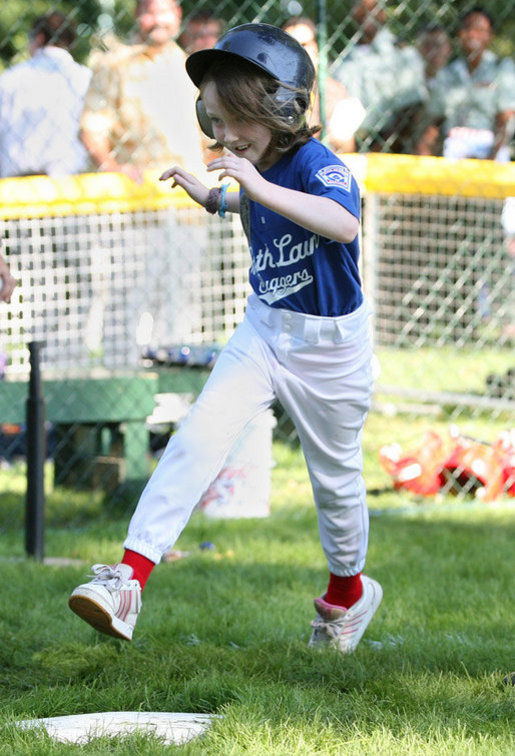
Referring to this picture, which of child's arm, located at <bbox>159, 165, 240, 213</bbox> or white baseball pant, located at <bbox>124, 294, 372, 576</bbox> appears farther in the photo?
child's arm, located at <bbox>159, 165, 240, 213</bbox>

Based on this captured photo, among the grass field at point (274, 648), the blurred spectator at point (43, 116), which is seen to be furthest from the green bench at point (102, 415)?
A: the blurred spectator at point (43, 116)

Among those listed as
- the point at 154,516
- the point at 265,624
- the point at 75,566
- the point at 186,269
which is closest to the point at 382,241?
the point at 186,269

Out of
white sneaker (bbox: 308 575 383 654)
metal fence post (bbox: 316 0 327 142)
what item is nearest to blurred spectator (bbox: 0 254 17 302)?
white sneaker (bbox: 308 575 383 654)

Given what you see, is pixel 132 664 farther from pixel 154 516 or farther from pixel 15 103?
pixel 15 103

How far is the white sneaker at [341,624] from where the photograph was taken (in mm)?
3490

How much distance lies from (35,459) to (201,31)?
344 centimetres

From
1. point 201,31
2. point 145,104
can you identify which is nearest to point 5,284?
point 145,104

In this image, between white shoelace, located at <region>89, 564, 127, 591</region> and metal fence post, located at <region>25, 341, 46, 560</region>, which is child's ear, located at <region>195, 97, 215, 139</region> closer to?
white shoelace, located at <region>89, 564, 127, 591</region>

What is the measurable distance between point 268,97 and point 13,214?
107 inches

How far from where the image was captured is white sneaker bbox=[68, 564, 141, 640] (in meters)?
2.82

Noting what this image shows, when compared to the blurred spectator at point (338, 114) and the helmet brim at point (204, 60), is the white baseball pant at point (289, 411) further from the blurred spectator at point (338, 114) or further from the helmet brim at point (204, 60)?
the blurred spectator at point (338, 114)

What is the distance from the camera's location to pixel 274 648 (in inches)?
136

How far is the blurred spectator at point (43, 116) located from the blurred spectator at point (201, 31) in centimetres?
73

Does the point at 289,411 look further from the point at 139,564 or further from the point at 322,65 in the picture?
the point at 322,65
